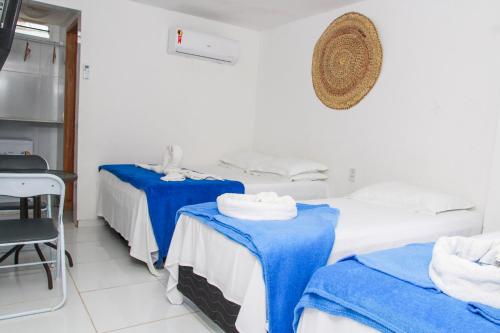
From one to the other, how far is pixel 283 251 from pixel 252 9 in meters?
2.82

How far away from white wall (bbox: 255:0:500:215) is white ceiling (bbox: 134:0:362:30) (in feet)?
0.48

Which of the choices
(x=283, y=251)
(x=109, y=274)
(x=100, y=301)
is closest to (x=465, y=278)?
(x=283, y=251)

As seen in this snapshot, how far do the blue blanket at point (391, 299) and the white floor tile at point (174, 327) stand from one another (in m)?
0.77

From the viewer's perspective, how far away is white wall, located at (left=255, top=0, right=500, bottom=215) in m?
2.49

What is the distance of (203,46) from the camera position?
3.96 meters

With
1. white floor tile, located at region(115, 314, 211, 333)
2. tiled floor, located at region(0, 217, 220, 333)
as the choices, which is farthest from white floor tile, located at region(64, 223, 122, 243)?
white floor tile, located at region(115, 314, 211, 333)

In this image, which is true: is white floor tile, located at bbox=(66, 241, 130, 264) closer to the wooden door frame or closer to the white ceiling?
the wooden door frame

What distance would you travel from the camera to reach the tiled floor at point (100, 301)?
1918 millimetres

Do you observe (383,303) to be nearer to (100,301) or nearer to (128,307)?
(128,307)

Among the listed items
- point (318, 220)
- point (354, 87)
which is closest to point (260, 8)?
point (354, 87)

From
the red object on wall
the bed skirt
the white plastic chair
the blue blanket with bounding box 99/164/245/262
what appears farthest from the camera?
the red object on wall

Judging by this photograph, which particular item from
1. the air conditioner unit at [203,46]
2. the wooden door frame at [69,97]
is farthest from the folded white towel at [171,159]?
the wooden door frame at [69,97]

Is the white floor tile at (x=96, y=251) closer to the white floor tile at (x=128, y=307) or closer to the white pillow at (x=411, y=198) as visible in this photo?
the white floor tile at (x=128, y=307)

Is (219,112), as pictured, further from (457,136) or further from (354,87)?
(457,136)
